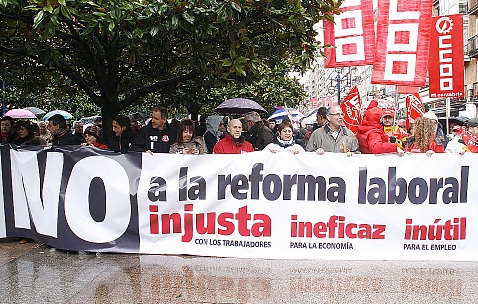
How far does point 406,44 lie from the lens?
8383 mm

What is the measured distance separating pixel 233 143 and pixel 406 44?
349 centimetres

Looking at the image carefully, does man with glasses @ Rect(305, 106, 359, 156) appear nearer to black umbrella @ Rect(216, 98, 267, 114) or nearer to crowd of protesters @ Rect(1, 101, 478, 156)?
crowd of protesters @ Rect(1, 101, 478, 156)

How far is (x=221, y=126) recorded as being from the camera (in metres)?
12.7

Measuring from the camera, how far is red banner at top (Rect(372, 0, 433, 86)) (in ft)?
27.3

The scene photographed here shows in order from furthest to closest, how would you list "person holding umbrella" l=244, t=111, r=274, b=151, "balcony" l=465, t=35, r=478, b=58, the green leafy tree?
"balcony" l=465, t=35, r=478, b=58 → "person holding umbrella" l=244, t=111, r=274, b=151 → the green leafy tree

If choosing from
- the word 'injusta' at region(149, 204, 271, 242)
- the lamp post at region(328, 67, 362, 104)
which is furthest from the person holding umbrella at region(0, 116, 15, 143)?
the lamp post at region(328, 67, 362, 104)

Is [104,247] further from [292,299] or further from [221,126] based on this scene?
[221,126]

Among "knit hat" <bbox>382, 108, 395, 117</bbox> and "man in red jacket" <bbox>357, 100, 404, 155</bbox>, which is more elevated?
"knit hat" <bbox>382, 108, 395, 117</bbox>

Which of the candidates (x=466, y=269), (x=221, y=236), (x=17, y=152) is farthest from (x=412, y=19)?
(x=17, y=152)

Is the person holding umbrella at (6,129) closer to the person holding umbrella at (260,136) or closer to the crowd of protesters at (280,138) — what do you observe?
the crowd of protesters at (280,138)

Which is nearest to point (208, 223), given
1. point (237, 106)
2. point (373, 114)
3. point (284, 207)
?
point (284, 207)

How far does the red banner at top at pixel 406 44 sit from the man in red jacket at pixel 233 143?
8.84 ft

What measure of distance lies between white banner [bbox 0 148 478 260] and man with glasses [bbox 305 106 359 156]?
0.59 meters

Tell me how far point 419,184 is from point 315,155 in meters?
1.27
